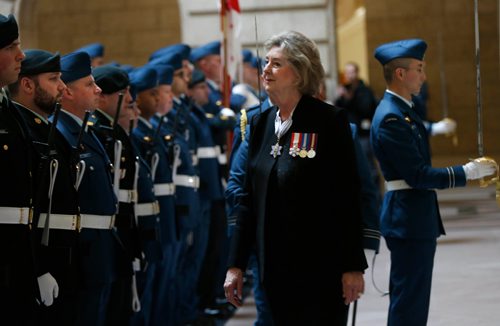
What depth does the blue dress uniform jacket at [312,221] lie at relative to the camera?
173 inches

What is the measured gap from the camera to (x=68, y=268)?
16.1 ft

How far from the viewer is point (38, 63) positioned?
5.08 metres

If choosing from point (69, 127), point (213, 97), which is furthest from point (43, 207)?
point (213, 97)

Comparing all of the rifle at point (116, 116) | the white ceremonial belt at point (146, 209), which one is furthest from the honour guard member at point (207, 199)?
the rifle at point (116, 116)

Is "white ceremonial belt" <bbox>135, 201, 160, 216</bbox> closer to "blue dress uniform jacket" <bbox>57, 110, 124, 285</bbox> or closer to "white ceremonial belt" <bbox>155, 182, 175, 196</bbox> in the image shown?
"white ceremonial belt" <bbox>155, 182, 175, 196</bbox>

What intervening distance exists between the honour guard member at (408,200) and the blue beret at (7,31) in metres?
2.19

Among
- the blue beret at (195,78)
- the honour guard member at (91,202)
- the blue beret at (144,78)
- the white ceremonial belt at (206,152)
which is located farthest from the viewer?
the blue beret at (195,78)

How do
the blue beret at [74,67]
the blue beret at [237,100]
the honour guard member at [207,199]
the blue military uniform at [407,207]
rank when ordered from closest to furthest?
1. the blue beret at [74,67]
2. the blue military uniform at [407,207]
3. the honour guard member at [207,199]
4. the blue beret at [237,100]

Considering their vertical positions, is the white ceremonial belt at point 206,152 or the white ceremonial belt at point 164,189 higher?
the white ceremonial belt at point 206,152

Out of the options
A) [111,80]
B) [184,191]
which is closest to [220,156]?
[184,191]

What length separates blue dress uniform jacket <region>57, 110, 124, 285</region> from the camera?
5309mm

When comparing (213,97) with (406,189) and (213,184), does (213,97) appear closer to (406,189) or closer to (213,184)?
(213,184)

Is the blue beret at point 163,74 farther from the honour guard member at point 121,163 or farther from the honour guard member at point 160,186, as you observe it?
the honour guard member at point 121,163

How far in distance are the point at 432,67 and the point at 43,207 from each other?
15452 mm
